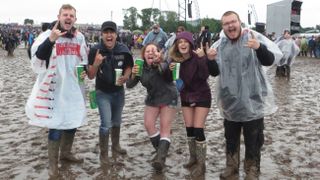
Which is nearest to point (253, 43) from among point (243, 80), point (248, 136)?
point (243, 80)

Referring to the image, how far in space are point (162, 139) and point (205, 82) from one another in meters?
0.89

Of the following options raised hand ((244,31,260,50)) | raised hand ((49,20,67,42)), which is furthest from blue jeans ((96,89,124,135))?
raised hand ((244,31,260,50))

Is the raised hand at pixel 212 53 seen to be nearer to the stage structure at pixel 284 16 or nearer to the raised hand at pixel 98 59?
the raised hand at pixel 98 59

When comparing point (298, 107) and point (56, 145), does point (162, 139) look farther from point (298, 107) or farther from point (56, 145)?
point (298, 107)

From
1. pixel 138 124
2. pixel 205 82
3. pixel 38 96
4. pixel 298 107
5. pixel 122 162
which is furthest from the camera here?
pixel 298 107

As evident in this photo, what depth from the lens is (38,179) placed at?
5320mm

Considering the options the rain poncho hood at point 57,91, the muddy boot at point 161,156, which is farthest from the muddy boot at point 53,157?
the muddy boot at point 161,156

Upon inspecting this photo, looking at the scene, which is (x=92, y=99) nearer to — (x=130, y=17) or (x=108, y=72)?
(x=108, y=72)

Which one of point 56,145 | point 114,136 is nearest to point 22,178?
point 56,145

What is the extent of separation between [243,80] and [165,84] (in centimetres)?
106

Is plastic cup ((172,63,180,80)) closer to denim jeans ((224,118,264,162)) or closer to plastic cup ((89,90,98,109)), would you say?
denim jeans ((224,118,264,162))

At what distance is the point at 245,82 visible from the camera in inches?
202

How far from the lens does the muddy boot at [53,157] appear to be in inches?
210

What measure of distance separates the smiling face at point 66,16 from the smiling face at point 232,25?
1696mm
